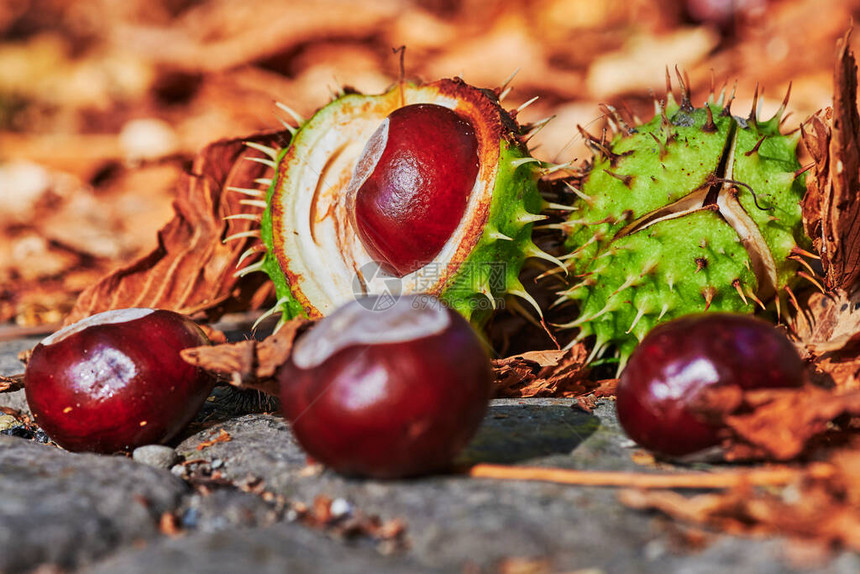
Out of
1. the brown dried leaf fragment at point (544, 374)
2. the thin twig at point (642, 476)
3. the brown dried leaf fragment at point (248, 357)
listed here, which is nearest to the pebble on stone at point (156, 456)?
the brown dried leaf fragment at point (248, 357)

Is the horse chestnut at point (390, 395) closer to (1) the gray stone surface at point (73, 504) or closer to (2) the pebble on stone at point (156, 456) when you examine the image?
(1) the gray stone surface at point (73, 504)

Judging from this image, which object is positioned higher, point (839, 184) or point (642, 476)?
point (839, 184)

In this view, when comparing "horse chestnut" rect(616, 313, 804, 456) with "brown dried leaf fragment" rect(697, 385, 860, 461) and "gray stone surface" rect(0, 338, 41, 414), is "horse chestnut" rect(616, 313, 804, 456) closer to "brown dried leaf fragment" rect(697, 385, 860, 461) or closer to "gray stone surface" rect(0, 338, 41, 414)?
"brown dried leaf fragment" rect(697, 385, 860, 461)

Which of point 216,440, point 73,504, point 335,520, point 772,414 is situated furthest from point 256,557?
point 772,414

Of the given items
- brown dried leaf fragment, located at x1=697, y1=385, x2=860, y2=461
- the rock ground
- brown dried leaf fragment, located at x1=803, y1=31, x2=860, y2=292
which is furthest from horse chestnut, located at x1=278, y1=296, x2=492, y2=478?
brown dried leaf fragment, located at x1=803, y1=31, x2=860, y2=292

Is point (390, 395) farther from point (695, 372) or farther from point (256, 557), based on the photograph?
point (695, 372)

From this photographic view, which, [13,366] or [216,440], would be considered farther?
[13,366]

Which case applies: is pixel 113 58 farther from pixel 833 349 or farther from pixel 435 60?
pixel 833 349
